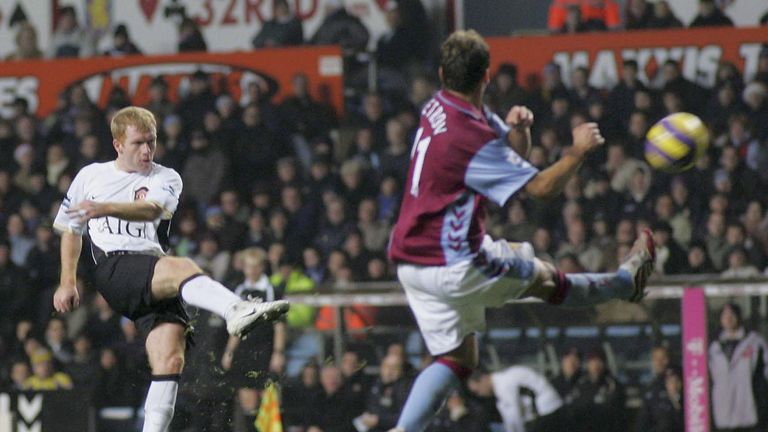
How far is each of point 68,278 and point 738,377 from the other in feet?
16.5

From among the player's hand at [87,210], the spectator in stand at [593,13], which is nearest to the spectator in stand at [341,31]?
the spectator in stand at [593,13]

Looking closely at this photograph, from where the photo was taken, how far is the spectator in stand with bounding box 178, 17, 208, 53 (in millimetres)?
17594

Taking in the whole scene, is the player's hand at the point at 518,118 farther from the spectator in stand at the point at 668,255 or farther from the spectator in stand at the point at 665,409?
the spectator in stand at the point at 668,255

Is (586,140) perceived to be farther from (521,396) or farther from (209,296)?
(521,396)

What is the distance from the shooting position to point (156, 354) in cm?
789

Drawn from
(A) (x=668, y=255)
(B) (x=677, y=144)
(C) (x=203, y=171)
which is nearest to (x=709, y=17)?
(A) (x=668, y=255)

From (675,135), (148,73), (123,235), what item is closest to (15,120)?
(148,73)

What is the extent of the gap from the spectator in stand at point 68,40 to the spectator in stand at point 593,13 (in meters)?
5.61

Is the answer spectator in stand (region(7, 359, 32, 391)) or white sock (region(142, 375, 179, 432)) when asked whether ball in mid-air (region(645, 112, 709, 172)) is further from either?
spectator in stand (region(7, 359, 32, 391))

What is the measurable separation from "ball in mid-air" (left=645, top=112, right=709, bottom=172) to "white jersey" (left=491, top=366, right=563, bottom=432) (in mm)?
3412

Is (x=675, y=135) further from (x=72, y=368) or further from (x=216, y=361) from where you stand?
(x=72, y=368)

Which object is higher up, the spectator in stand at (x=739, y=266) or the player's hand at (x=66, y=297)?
the player's hand at (x=66, y=297)

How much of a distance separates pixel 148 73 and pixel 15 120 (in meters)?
1.53

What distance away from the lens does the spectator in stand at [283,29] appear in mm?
17578
